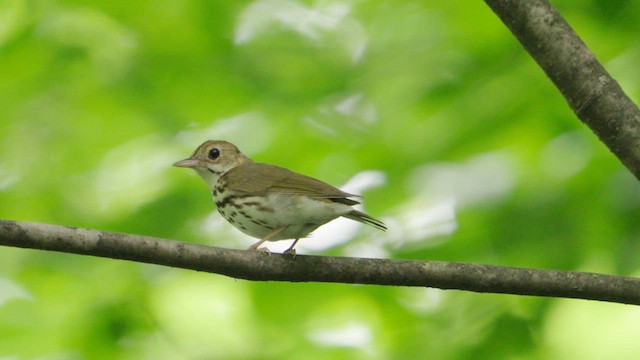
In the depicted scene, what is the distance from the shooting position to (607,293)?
124 inches

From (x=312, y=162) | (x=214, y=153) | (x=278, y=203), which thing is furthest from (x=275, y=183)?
(x=214, y=153)

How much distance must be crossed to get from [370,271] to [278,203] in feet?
4.80

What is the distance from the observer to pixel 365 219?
4.35 metres

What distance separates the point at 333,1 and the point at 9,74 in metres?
2.03

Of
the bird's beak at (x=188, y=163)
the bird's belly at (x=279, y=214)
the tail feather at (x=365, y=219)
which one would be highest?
the bird's beak at (x=188, y=163)

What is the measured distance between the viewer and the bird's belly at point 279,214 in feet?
14.8

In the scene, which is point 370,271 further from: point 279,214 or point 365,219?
point 279,214

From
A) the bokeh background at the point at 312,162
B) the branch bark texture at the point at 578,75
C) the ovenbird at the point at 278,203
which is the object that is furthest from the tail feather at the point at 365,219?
the branch bark texture at the point at 578,75

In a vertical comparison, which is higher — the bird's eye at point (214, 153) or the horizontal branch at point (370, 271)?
the bird's eye at point (214, 153)

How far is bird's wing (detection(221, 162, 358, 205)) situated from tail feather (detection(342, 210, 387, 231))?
0.21ft

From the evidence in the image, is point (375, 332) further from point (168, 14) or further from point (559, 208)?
point (168, 14)

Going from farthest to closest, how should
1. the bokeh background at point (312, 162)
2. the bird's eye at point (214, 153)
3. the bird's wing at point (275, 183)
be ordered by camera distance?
the bird's eye at point (214, 153) → the bird's wing at point (275, 183) → the bokeh background at point (312, 162)

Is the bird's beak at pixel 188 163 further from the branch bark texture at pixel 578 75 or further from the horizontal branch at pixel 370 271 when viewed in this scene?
the branch bark texture at pixel 578 75

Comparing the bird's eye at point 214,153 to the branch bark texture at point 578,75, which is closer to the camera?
the branch bark texture at point 578,75
